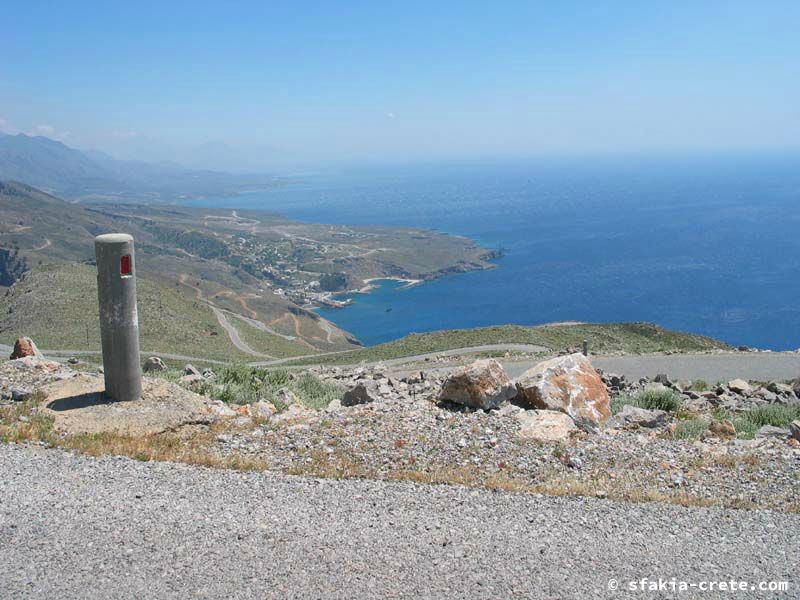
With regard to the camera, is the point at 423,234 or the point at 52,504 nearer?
the point at 52,504

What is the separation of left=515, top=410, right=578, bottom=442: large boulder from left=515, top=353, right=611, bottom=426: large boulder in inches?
31.1

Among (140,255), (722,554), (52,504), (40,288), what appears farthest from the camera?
(140,255)

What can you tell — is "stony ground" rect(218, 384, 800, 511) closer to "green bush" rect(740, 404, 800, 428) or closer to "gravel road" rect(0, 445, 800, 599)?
"gravel road" rect(0, 445, 800, 599)

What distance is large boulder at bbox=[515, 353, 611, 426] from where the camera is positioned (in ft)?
36.9

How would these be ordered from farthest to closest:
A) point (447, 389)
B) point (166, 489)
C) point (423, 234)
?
point (423, 234) → point (447, 389) → point (166, 489)

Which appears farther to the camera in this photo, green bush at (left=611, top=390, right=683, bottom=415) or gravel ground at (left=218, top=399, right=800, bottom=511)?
green bush at (left=611, top=390, right=683, bottom=415)

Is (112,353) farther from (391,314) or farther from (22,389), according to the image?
(391,314)

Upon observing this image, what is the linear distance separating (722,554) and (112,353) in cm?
878

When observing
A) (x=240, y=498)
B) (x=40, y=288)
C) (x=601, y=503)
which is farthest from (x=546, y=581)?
(x=40, y=288)

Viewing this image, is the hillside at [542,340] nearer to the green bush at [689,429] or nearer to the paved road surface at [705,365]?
the paved road surface at [705,365]

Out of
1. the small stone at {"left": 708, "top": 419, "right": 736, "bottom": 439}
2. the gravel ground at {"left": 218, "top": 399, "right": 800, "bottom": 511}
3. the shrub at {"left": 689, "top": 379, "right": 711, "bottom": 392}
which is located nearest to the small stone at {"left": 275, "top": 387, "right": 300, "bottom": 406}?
the gravel ground at {"left": 218, "top": 399, "right": 800, "bottom": 511}

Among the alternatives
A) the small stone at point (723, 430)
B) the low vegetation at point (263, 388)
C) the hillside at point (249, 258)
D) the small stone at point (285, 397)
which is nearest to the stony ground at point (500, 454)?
the small stone at point (723, 430)

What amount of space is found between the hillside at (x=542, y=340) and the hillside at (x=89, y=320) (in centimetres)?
1142

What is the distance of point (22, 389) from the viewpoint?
1019 centimetres
